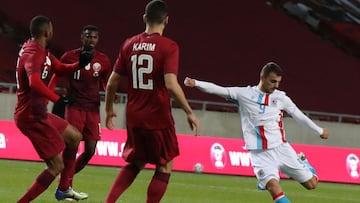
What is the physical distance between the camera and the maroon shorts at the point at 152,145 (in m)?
9.96

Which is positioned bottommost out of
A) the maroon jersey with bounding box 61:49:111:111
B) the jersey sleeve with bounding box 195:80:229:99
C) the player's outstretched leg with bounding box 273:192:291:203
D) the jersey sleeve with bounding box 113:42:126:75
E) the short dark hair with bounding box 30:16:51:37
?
the player's outstretched leg with bounding box 273:192:291:203

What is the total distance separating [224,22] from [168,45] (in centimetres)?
2416

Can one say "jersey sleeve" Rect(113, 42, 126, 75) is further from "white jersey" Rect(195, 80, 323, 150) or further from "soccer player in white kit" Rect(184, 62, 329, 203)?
"white jersey" Rect(195, 80, 323, 150)

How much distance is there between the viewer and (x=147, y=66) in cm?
976

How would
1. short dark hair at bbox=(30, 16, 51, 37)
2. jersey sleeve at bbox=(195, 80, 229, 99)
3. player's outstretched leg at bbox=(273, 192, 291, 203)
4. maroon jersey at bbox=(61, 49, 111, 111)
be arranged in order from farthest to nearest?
maroon jersey at bbox=(61, 49, 111, 111) < player's outstretched leg at bbox=(273, 192, 291, 203) < jersey sleeve at bbox=(195, 80, 229, 99) < short dark hair at bbox=(30, 16, 51, 37)

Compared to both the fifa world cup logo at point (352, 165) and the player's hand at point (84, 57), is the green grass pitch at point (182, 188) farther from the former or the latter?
the player's hand at point (84, 57)

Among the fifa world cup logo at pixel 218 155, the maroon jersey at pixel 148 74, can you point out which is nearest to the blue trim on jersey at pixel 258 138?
the maroon jersey at pixel 148 74

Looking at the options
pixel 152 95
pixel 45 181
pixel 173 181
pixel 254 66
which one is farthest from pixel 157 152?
pixel 254 66

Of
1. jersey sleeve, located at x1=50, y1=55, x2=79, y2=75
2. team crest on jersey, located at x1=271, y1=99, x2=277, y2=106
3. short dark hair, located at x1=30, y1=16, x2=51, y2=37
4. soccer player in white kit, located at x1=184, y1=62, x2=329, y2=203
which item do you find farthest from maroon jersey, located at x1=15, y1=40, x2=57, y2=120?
team crest on jersey, located at x1=271, y1=99, x2=277, y2=106

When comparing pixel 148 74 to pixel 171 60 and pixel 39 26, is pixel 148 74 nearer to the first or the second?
pixel 171 60

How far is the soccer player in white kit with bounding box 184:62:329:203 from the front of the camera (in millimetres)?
11641

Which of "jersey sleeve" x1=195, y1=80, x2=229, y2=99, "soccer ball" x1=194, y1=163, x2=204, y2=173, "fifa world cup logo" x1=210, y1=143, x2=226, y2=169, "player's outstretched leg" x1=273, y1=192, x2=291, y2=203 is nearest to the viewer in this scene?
"jersey sleeve" x1=195, y1=80, x2=229, y2=99

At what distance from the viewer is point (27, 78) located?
1091 centimetres

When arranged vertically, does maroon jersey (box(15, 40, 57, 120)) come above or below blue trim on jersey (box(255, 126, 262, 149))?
above
